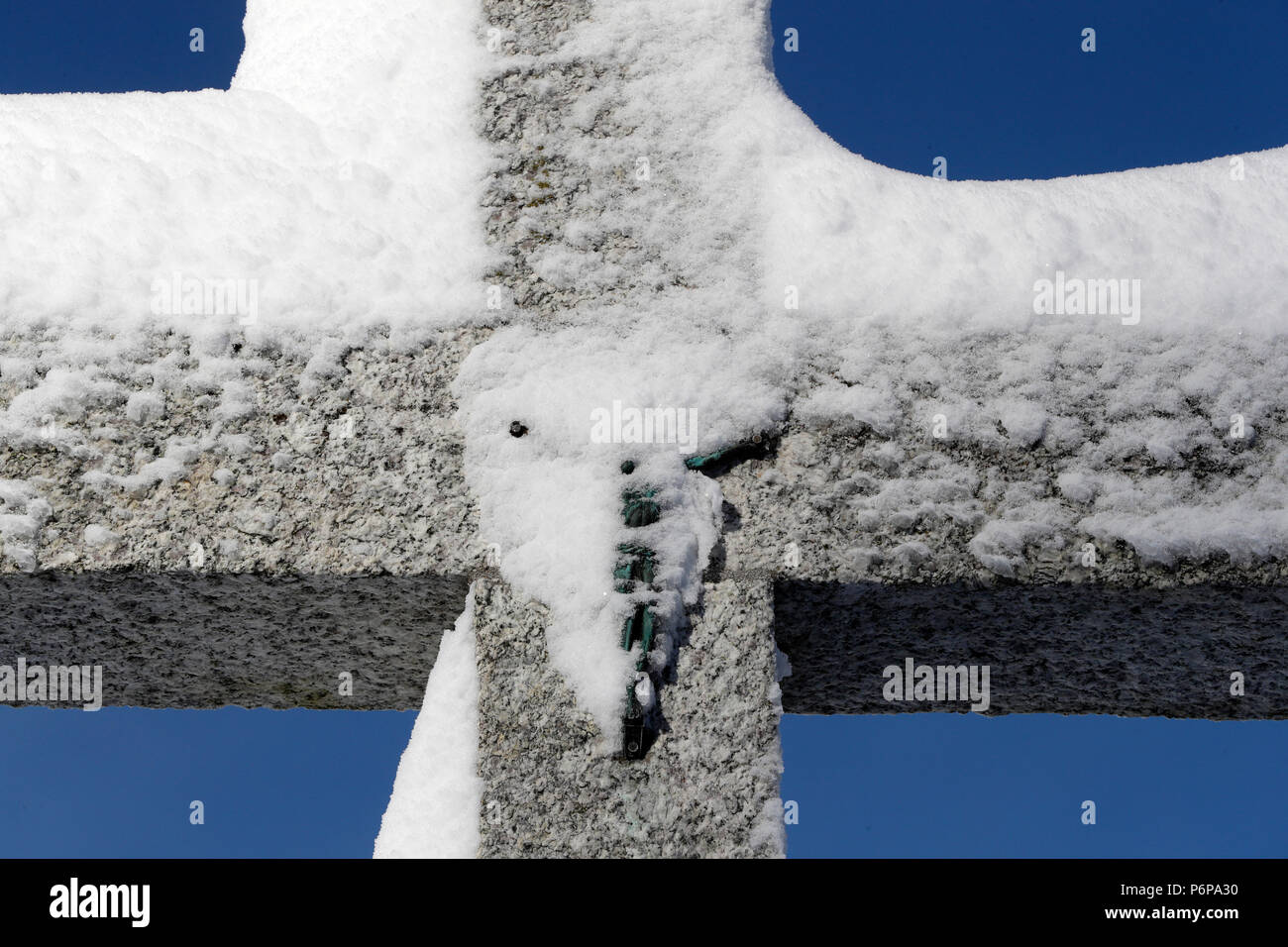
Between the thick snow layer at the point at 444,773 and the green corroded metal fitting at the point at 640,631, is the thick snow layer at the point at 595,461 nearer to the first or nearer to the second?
the green corroded metal fitting at the point at 640,631

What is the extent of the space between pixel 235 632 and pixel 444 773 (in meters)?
0.54

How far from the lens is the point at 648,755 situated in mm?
1736

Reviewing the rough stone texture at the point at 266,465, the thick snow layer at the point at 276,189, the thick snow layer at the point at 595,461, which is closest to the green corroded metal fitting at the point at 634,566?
the thick snow layer at the point at 595,461

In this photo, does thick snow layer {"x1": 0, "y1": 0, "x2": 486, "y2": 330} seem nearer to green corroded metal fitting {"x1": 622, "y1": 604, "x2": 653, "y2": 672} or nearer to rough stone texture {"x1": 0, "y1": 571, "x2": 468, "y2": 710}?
rough stone texture {"x1": 0, "y1": 571, "x2": 468, "y2": 710}

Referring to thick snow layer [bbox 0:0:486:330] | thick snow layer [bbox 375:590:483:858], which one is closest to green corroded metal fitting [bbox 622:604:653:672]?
thick snow layer [bbox 375:590:483:858]

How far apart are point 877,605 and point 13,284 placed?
1768 millimetres

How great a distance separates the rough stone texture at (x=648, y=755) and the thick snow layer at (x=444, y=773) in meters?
0.04

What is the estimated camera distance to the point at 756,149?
2.17 meters

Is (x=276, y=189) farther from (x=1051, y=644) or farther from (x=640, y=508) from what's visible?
(x=1051, y=644)

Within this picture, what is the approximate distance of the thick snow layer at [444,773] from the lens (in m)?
1.74

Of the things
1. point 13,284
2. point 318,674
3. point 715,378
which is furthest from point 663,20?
point 318,674

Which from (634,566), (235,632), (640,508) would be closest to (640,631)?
(634,566)

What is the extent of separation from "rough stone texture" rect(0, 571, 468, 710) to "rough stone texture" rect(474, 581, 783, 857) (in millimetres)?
206

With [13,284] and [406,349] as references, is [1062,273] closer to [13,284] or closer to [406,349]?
[406,349]
